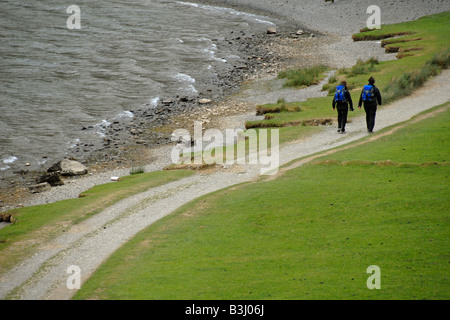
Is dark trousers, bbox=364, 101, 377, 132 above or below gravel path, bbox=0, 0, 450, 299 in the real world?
above

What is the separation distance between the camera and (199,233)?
21.1 m

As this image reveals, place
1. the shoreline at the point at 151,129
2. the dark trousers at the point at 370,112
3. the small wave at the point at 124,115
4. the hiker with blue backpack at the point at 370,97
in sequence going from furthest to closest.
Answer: the small wave at the point at 124,115
the shoreline at the point at 151,129
the dark trousers at the point at 370,112
the hiker with blue backpack at the point at 370,97

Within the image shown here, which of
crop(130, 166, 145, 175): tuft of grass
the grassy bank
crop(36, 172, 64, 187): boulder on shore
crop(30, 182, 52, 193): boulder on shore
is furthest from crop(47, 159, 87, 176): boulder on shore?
the grassy bank

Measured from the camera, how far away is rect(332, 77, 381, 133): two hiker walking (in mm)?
31547

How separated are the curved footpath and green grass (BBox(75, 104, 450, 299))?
1.19 metres

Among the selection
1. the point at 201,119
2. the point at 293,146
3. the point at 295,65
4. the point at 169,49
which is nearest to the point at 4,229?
the point at 293,146

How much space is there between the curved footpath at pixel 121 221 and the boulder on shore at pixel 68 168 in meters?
11.5

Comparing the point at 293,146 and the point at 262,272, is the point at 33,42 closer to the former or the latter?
the point at 293,146

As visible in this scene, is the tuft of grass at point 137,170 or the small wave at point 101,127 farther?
the small wave at point 101,127

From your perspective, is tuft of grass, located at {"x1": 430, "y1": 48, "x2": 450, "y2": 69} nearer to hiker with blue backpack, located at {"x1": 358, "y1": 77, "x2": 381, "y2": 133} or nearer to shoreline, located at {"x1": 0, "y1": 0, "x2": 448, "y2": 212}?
shoreline, located at {"x1": 0, "y1": 0, "x2": 448, "y2": 212}

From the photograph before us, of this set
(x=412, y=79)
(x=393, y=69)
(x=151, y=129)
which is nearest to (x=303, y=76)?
(x=393, y=69)

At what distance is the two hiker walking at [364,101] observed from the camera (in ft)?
104

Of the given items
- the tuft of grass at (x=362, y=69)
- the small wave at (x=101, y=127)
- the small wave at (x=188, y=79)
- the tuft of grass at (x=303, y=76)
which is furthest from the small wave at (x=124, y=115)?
the tuft of grass at (x=362, y=69)

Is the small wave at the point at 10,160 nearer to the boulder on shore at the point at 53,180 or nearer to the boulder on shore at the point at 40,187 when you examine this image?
the boulder on shore at the point at 53,180
